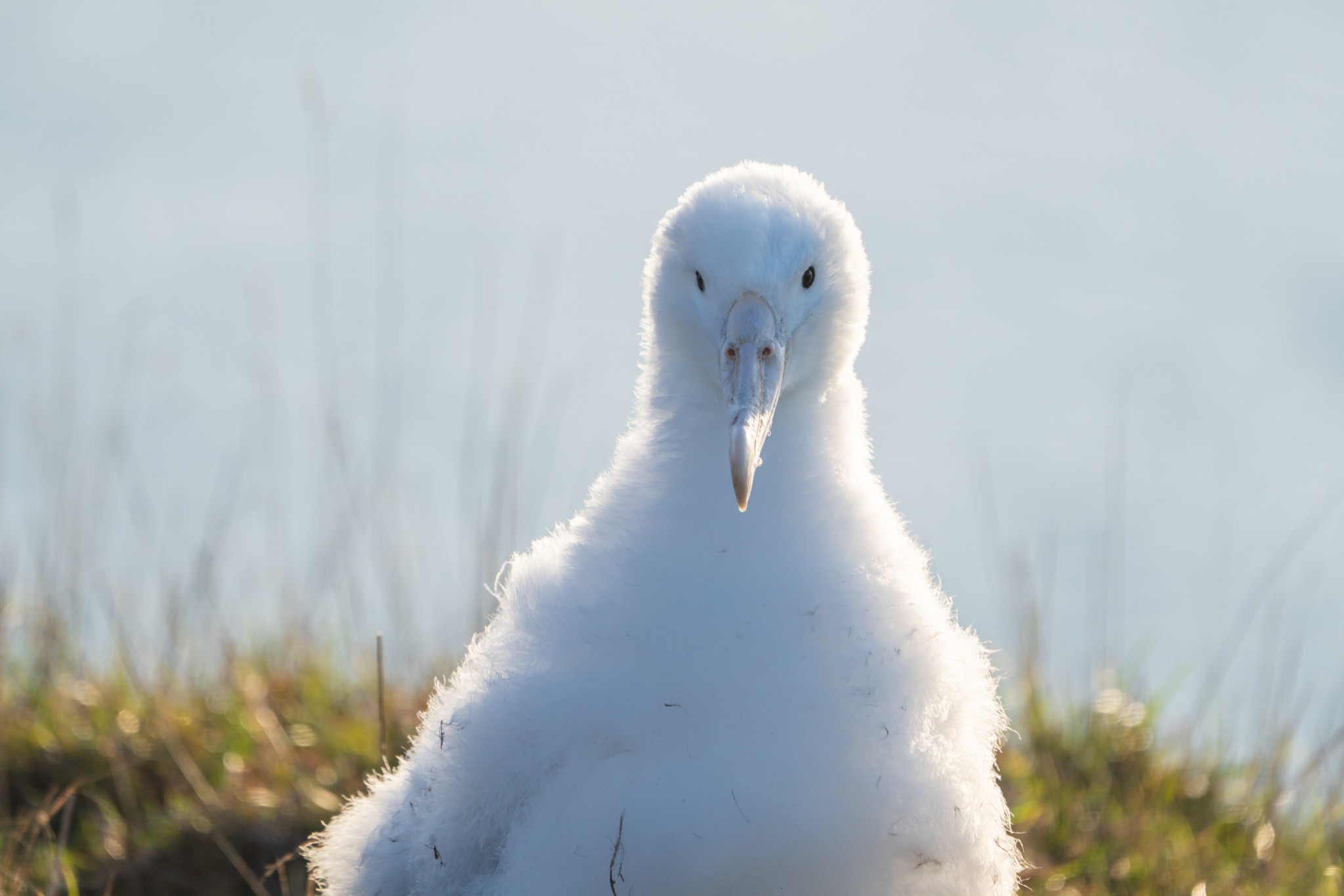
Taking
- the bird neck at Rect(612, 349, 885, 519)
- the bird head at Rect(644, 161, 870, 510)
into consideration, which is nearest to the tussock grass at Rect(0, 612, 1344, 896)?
the bird neck at Rect(612, 349, 885, 519)

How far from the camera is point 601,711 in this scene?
2.84m

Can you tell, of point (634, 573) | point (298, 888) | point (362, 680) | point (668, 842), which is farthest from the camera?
point (362, 680)

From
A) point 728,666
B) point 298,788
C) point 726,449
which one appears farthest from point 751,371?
point 298,788

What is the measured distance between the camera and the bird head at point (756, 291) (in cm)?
310

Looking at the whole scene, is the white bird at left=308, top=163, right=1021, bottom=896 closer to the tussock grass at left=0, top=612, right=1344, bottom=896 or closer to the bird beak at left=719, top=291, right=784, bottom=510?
the bird beak at left=719, top=291, right=784, bottom=510

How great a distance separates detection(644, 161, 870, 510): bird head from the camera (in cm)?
310

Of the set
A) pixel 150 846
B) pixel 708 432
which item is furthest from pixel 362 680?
pixel 708 432

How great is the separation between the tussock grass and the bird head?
1.90 meters

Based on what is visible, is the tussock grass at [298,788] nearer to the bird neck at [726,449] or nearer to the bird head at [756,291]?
the bird neck at [726,449]

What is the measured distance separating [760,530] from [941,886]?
782 millimetres

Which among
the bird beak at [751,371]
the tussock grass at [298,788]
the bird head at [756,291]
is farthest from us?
the tussock grass at [298,788]

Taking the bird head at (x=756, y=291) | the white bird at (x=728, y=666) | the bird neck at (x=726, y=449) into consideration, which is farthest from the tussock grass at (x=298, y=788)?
the bird head at (x=756, y=291)

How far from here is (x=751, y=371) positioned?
3033 millimetres

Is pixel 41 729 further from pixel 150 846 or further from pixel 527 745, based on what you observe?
pixel 527 745
